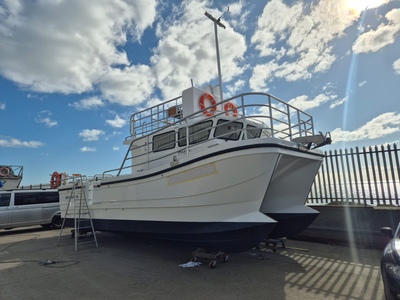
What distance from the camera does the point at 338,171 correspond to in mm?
6793

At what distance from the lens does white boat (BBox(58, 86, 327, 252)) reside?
12.9 feet

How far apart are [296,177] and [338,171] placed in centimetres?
239

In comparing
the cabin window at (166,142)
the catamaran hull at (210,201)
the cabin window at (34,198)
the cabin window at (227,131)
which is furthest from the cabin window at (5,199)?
the cabin window at (227,131)

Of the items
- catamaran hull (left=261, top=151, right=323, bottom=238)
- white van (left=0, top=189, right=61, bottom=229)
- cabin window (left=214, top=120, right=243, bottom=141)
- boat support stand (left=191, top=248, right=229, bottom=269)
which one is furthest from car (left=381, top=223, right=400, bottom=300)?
white van (left=0, top=189, right=61, bottom=229)

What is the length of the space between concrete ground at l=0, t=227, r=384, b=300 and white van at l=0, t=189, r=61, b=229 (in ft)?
13.3

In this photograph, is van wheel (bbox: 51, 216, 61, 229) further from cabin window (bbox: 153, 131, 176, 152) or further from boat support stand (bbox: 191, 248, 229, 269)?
boat support stand (bbox: 191, 248, 229, 269)

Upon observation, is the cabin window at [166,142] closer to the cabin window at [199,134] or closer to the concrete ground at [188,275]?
the cabin window at [199,134]

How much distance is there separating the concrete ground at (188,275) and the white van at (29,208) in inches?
160

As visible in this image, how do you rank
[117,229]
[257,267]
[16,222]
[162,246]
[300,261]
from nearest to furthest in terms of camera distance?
[257,267]
[300,261]
[117,229]
[162,246]
[16,222]

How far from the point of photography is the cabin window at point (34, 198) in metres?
9.85

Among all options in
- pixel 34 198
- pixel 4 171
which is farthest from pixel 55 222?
pixel 4 171

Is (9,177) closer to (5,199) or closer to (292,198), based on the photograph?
(5,199)

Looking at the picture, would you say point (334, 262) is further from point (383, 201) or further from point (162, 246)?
point (162, 246)

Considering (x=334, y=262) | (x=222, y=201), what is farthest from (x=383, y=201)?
(x=222, y=201)
